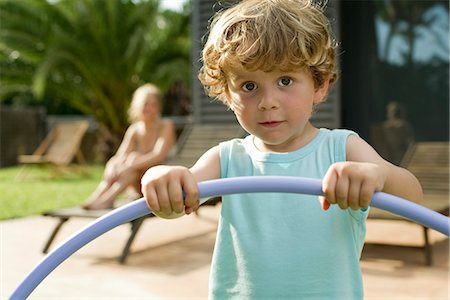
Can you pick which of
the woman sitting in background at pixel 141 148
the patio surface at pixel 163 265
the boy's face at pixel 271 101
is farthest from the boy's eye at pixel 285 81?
the woman sitting in background at pixel 141 148

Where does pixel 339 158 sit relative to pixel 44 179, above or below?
above

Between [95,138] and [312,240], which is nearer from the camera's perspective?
[312,240]

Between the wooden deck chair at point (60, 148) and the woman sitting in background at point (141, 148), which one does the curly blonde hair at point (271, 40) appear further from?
the wooden deck chair at point (60, 148)

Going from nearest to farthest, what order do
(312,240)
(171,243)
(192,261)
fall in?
1. (312,240)
2. (192,261)
3. (171,243)

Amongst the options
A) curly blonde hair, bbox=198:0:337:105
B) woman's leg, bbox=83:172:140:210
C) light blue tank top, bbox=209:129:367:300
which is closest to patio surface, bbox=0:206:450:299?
woman's leg, bbox=83:172:140:210

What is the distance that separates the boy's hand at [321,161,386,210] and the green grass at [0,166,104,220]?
5.68 m

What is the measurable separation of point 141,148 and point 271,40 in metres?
4.05

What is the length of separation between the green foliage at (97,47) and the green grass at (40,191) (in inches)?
78.9

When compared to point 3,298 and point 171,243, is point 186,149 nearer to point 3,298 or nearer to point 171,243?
point 171,243

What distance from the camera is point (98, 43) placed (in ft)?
41.0

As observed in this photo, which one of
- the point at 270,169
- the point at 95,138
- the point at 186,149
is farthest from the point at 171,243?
the point at 95,138

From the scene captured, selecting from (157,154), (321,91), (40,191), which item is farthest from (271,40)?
(40,191)

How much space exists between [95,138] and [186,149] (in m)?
9.72

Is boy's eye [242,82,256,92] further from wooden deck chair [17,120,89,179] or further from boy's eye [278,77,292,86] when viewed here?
wooden deck chair [17,120,89,179]
